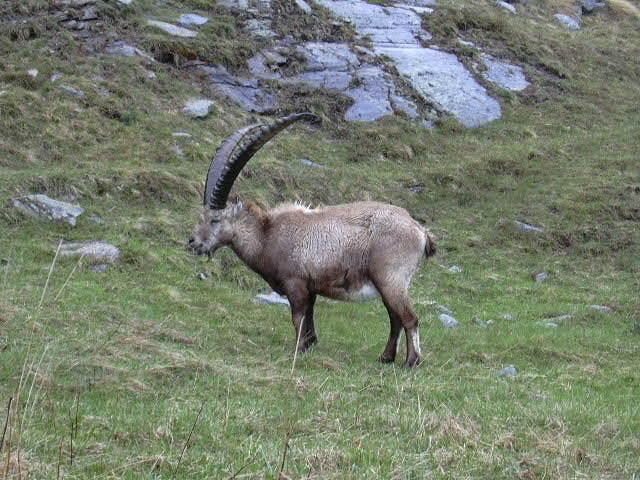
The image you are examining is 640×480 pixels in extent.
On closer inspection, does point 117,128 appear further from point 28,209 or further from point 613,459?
point 613,459

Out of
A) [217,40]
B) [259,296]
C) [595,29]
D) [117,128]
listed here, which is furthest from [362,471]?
[595,29]

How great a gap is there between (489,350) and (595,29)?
106ft

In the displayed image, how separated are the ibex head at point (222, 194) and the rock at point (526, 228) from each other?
996 cm

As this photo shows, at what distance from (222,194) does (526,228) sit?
1042 cm

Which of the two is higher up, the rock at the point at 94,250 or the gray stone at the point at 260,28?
the rock at the point at 94,250

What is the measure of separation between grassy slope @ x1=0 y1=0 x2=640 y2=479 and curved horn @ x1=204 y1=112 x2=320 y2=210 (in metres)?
2.02

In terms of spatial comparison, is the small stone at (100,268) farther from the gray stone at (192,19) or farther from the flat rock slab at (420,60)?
the flat rock slab at (420,60)

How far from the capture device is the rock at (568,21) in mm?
42141

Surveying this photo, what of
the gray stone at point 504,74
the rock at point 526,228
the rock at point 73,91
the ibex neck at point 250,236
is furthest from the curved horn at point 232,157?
the gray stone at point 504,74

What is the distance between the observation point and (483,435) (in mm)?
7695

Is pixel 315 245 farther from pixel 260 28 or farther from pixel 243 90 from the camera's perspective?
pixel 260 28

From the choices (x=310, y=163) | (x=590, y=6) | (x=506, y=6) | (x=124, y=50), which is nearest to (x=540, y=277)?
(x=310, y=163)

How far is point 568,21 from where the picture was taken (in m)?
42.7

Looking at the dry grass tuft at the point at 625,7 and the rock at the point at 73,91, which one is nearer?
the rock at the point at 73,91
